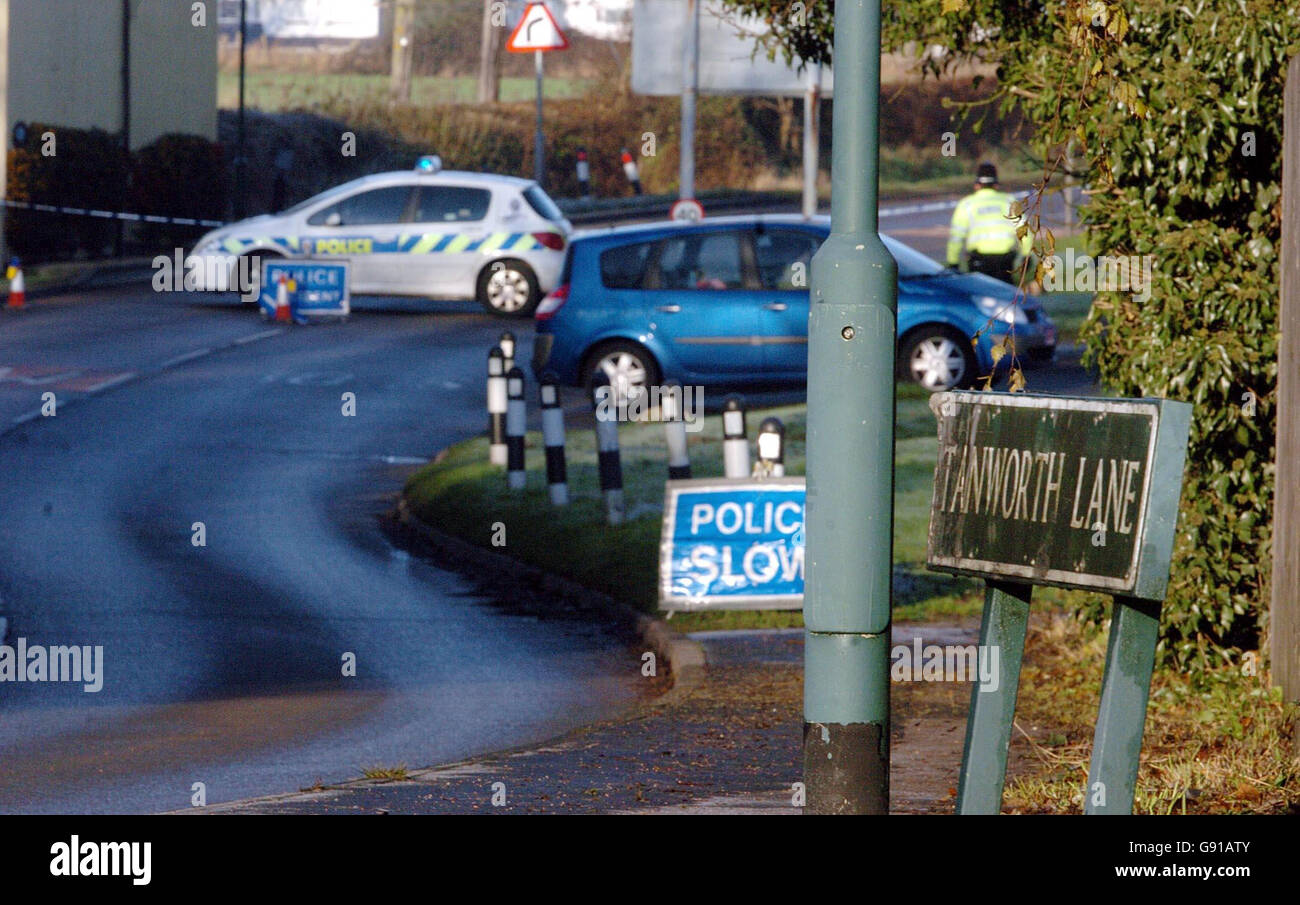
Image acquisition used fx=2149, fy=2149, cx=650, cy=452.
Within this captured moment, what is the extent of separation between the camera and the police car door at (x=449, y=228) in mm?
25797

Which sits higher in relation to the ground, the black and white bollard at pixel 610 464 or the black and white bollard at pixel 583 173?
the black and white bollard at pixel 583 173

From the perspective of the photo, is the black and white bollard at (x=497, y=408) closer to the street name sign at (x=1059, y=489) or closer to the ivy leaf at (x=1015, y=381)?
the ivy leaf at (x=1015, y=381)

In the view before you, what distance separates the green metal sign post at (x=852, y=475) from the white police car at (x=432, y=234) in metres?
19.6

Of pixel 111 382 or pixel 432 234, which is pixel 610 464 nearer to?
pixel 111 382

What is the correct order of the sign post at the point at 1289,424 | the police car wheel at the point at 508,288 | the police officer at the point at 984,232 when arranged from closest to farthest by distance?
1. the sign post at the point at 1289,424
2. the police officer at the point at 984,232
3. the police car wheel at the point at 508,288

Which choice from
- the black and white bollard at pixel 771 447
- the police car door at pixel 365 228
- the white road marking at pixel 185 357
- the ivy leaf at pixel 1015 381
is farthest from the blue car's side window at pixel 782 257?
the ivy leaf at pixel 1015 381

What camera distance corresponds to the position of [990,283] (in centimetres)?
1897

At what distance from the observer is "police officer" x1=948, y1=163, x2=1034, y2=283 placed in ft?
65.9

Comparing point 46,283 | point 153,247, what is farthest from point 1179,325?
point 153,247

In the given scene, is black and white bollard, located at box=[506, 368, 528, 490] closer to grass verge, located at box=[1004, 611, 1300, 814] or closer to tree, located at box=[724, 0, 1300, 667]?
grass verge, located at box=[1004, 611, 1300, 814]

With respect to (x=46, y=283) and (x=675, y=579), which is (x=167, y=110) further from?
(x=675, y=579)

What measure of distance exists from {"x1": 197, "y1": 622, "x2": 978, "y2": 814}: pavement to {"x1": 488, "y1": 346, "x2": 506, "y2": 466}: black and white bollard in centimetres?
618

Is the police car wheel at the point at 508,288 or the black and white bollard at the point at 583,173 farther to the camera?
the black and white bollard at the point at 583,173

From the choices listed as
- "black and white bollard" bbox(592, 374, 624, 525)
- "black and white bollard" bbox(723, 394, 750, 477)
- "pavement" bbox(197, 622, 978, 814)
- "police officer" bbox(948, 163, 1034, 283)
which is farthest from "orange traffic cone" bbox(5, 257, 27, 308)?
"pavement" bbox(197, 622, 978, 814)
